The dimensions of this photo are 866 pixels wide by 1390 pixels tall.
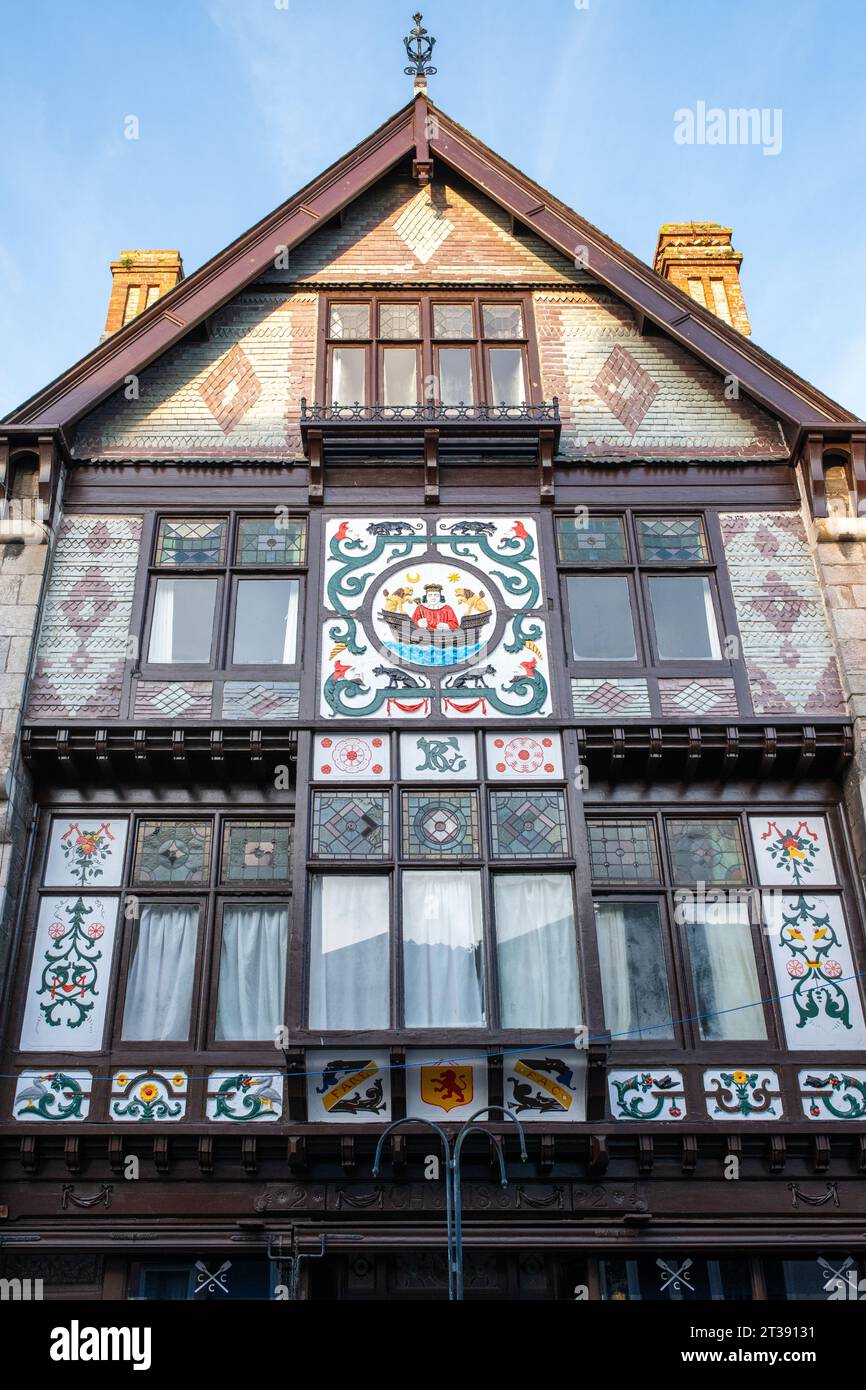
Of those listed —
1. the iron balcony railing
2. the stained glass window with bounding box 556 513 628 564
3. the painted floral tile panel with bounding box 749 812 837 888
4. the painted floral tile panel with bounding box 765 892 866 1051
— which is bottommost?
the painted floral tile panel with bounding box 765 892 866 1051

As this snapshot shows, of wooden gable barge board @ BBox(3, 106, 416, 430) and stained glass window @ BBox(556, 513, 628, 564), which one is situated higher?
wooden gable barge board @ BBox(3, 106, 416, 430)

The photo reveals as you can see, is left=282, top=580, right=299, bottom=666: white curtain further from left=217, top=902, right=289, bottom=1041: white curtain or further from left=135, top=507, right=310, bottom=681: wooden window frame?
left=217, top=902, right=289, bottom=1041: white curtain

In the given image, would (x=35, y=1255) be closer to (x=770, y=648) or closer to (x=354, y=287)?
(x=770, y=648)

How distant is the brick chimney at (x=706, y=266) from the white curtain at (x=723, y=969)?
1287 cm

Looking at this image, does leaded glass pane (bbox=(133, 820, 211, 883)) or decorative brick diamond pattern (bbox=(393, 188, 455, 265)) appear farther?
decorative brick diamond pattern (bbox=(393, 188, 455, 265))

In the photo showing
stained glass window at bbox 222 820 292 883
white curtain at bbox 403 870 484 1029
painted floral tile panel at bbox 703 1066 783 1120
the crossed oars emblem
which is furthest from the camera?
stained glass window at bbox 222 820 292 883

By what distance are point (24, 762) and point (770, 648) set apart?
8.25 meters

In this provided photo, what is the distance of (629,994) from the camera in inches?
516

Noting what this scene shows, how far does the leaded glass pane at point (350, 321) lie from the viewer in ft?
56.7

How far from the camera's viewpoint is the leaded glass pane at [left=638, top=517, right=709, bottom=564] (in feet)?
51.3

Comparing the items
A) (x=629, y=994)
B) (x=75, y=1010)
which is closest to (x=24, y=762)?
(x=75, y=1010)

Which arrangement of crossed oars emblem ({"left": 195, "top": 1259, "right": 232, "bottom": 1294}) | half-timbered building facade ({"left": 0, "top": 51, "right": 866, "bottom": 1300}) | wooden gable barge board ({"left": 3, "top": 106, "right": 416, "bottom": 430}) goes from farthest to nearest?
wooden gable barge board ({"left": 3, "top": 106, "right": 416, "bottom": 430}) < half-timbered building facade ({"left": 0, "top": 51, "right": 866, "bottom": 1300}) < crossed oars emblem ({"left": 195, "top": 1259, "right": 232, "bottom": 1294})

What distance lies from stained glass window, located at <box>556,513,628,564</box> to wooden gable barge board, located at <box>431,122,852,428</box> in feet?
8.40

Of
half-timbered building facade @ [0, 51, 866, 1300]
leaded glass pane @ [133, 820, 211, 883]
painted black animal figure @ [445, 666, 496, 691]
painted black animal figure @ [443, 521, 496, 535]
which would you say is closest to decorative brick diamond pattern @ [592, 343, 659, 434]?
half-timbered building facade @ [0, 51, 866, 1300]
